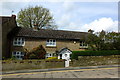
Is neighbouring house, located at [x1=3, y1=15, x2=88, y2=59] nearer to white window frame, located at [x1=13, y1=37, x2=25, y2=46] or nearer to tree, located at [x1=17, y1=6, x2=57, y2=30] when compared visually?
white window frame, located at [x1=13, y1=37, x2=25, y2=46]

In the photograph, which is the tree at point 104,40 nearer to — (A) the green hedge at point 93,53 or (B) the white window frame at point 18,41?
(A) the green hedge at point 93,53

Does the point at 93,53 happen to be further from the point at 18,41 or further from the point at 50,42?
the point at 18,41

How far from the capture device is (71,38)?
25.7 meters

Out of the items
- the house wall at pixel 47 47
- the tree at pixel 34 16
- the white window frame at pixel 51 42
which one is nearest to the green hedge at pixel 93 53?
the house wall at pixel 47 47

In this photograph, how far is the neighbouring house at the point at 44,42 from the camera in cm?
2320

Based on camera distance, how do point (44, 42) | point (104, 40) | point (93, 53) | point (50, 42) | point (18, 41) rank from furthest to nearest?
point (50, 42)
point (44, 42)
point (18, 41)
point (104, 40)
point (93, 53)

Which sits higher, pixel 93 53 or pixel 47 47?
pixel 47 47

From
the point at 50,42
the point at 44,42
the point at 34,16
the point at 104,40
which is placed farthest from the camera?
the point at 34,16

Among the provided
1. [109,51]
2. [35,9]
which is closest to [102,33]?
[109,51]

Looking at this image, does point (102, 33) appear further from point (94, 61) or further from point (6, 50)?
point (6, 50)

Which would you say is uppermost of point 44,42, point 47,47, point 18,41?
point 18,41

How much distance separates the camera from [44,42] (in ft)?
80.4

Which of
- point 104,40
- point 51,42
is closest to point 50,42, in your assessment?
point 51,42

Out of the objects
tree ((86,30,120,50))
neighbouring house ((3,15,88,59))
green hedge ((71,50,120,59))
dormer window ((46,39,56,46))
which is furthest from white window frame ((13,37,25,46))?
tree ((86,30,120,50))
